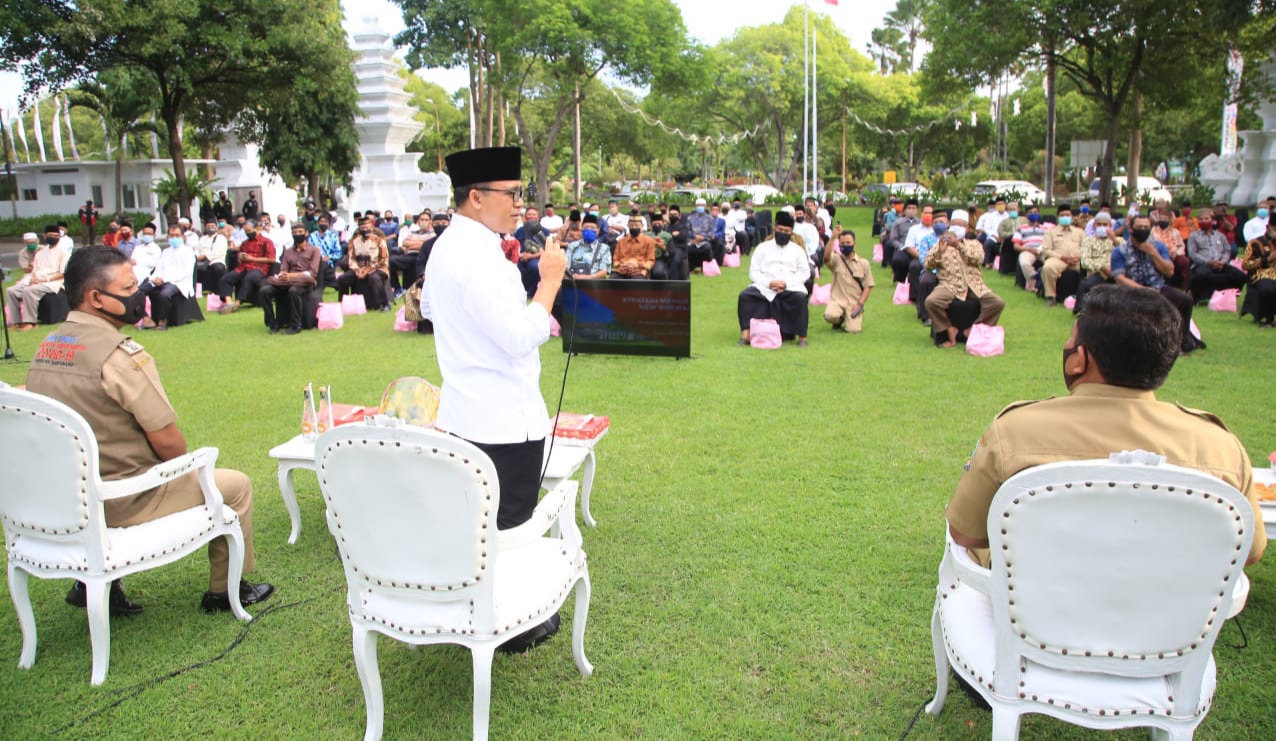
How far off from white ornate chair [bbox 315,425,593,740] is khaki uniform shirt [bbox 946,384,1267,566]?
4.46 ft

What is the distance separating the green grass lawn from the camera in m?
2.98

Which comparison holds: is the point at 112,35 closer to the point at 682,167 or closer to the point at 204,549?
the point at 204,549

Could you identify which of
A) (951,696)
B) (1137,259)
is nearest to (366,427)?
(951,696)

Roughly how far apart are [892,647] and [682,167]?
7863 centimetres

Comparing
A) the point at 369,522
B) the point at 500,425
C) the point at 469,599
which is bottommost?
the point at 469,599

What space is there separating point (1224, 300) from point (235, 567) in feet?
38.1

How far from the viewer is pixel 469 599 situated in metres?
2.62

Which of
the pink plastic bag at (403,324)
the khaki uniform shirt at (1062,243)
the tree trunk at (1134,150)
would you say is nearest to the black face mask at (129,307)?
the pink plastic bag at (403,324)

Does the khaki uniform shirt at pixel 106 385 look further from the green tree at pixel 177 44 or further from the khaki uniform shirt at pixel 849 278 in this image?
the green tree at pixel 177 44

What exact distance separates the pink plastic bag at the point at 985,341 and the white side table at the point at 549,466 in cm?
557

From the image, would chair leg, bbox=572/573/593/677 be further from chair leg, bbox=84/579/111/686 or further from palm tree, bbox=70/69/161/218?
palm tree, bbox=70/69/161/218

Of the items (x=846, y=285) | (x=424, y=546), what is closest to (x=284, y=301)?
(x=846, y=285)

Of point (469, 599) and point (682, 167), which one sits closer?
point (469, 599)

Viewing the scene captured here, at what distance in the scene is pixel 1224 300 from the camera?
10891 mm
